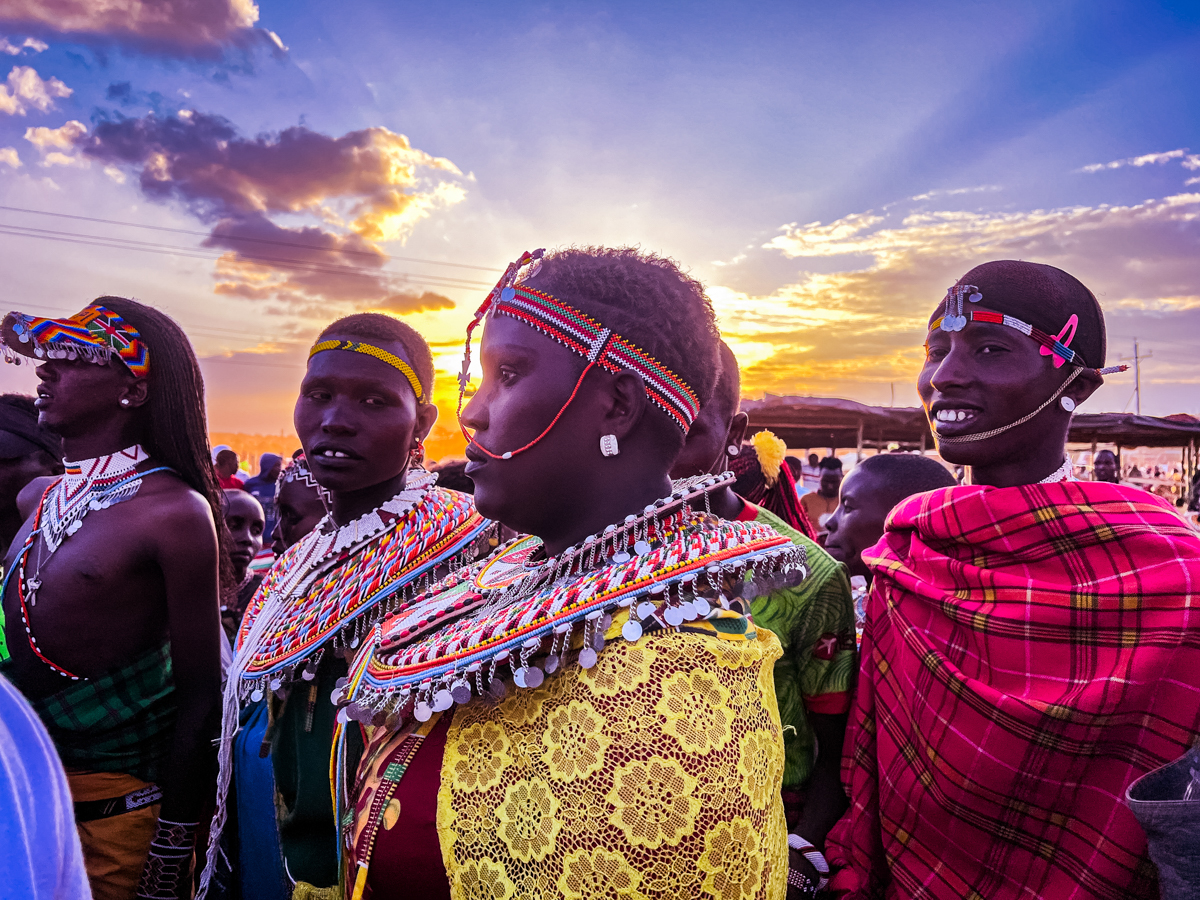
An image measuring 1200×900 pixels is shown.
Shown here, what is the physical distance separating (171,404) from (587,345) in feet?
7.36

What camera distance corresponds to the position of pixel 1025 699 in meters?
1.85

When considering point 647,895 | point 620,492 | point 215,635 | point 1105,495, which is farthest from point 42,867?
point 1105,495

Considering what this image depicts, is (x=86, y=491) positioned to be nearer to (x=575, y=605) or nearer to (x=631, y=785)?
(x=575, y=605)

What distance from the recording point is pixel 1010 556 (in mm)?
2045

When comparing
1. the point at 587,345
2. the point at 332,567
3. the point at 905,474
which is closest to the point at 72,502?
the point at 332,567

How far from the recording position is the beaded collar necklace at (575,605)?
122 cm

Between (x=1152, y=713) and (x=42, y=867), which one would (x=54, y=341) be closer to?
(x=42, y=867)

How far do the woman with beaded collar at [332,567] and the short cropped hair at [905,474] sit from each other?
186 cm

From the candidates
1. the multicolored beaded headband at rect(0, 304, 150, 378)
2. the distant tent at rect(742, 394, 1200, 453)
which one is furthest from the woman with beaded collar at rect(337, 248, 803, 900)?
the distant tent at rect(742, 394, 1200, 453)

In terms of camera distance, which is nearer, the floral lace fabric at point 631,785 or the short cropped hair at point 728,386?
the floral lace fabric at point 631,785

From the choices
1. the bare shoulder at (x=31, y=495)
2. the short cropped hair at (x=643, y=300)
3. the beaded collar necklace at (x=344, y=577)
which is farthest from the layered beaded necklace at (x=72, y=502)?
the short cropped hair at (x=643, y=300)

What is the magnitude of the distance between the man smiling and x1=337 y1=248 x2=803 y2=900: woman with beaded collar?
2.97 feet

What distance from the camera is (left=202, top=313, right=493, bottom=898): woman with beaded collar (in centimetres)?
225

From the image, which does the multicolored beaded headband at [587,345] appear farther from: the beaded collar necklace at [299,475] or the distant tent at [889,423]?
the distant tent at [889,423]
